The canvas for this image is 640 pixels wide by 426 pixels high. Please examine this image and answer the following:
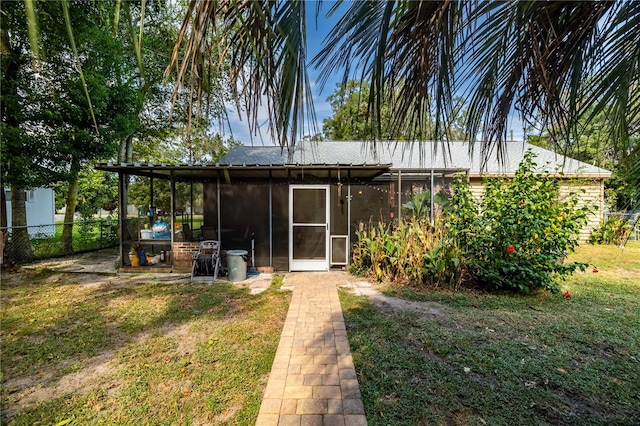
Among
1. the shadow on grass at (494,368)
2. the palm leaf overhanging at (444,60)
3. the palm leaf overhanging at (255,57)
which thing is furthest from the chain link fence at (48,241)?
the palm leaf overhanging at (444,60)

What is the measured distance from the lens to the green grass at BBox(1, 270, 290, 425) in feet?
7.88

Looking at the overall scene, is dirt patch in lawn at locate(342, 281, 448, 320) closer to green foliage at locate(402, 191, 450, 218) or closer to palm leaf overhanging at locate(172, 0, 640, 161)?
green foliage at locate(402, 191, 450, 218)

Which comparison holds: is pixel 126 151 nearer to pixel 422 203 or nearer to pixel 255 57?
pixel 422 203

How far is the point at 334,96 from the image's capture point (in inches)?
50.4

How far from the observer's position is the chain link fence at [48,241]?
23.9ft

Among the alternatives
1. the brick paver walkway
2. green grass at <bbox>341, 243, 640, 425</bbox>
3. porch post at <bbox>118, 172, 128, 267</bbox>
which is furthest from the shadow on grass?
porch post at <bbox>118, 172, 128, 267</bbox>

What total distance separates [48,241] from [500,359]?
11.6 m

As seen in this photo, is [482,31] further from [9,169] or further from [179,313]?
[9,169]

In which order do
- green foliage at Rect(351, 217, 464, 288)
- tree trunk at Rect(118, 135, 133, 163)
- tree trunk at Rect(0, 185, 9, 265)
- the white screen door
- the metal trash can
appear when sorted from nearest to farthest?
green foliage at Rect(351, 217, 464, 288), the metal trash can, tree trunk at Rect(0, 185, 9, 265), the white screen door, tree trunk at Rect(118, 135, 133, 163)

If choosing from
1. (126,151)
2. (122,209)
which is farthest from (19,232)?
(126,151)

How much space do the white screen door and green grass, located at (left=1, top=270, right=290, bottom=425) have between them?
1874mm

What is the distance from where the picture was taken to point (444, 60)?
1188 millimetres

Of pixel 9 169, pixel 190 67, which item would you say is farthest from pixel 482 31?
pixel 9 169

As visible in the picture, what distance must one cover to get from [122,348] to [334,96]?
3.76m
